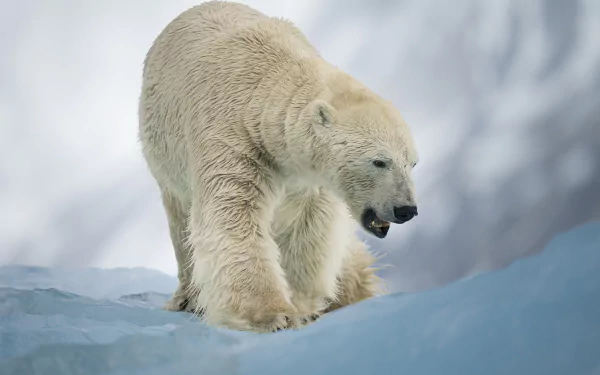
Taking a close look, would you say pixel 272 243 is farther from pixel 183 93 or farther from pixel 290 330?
pixel 183 93

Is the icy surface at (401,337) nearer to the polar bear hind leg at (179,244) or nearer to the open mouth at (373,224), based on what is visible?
the open mouth at (373,224)

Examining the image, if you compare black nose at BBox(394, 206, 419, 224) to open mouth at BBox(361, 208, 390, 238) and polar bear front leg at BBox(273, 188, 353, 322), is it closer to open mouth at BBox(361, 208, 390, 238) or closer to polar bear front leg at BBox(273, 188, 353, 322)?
open mouth at BBox(361, 208, 390, 238)

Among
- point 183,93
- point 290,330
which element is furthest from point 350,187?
point 183,93

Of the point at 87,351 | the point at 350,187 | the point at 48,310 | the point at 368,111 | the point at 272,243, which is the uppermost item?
the point at 368,111

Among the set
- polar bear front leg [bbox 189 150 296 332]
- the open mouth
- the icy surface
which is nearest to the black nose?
the open mouth

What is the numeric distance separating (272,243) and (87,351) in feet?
3.90

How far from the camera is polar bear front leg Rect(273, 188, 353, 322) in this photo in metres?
4.39

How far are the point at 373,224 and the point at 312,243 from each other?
885 mm

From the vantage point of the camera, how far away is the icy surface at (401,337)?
87.6 inches

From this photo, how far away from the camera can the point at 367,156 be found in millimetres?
3531

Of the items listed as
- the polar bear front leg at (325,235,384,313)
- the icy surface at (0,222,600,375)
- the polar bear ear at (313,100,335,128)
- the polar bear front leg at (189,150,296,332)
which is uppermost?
the polar bear ear at (313,100,335,128)

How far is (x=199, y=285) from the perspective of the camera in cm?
395

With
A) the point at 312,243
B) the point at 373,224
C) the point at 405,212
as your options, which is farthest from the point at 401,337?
the point at 312,243

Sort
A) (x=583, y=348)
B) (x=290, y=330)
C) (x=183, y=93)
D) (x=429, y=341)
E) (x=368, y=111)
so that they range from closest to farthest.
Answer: (x=583, y=348), (x=429, y=341), (x=290, y=330), (x=368, y=111), (x=183, y=93)
